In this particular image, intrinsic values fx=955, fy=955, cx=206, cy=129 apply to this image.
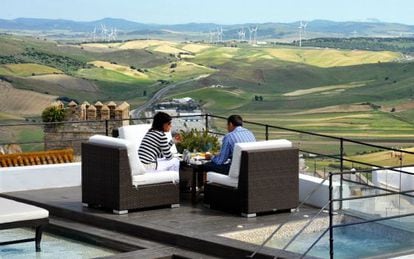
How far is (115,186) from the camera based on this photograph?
28.0 feet

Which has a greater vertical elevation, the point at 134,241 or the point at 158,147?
the point at 158,147

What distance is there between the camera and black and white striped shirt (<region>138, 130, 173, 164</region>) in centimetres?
898

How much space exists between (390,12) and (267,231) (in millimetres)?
182448

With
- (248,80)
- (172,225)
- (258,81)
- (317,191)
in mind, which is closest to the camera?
(172,225)

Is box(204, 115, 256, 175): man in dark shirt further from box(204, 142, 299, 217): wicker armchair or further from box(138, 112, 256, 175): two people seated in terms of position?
box(204, 142, 299, 217): wicker armchair

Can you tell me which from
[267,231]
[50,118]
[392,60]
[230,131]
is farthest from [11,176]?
[392,60]

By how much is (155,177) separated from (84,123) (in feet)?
69.8

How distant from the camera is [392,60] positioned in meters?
142

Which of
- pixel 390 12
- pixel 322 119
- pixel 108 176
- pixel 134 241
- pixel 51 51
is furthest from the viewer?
pixel 390 12

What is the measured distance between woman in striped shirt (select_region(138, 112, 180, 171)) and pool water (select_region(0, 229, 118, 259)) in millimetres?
1266

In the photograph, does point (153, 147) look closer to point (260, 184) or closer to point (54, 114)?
point (260, 184)

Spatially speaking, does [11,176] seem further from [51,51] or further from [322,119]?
[51,51]

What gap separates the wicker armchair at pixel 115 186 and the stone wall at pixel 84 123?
623 inches

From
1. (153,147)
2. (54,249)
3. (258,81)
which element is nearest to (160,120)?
(153,147)
